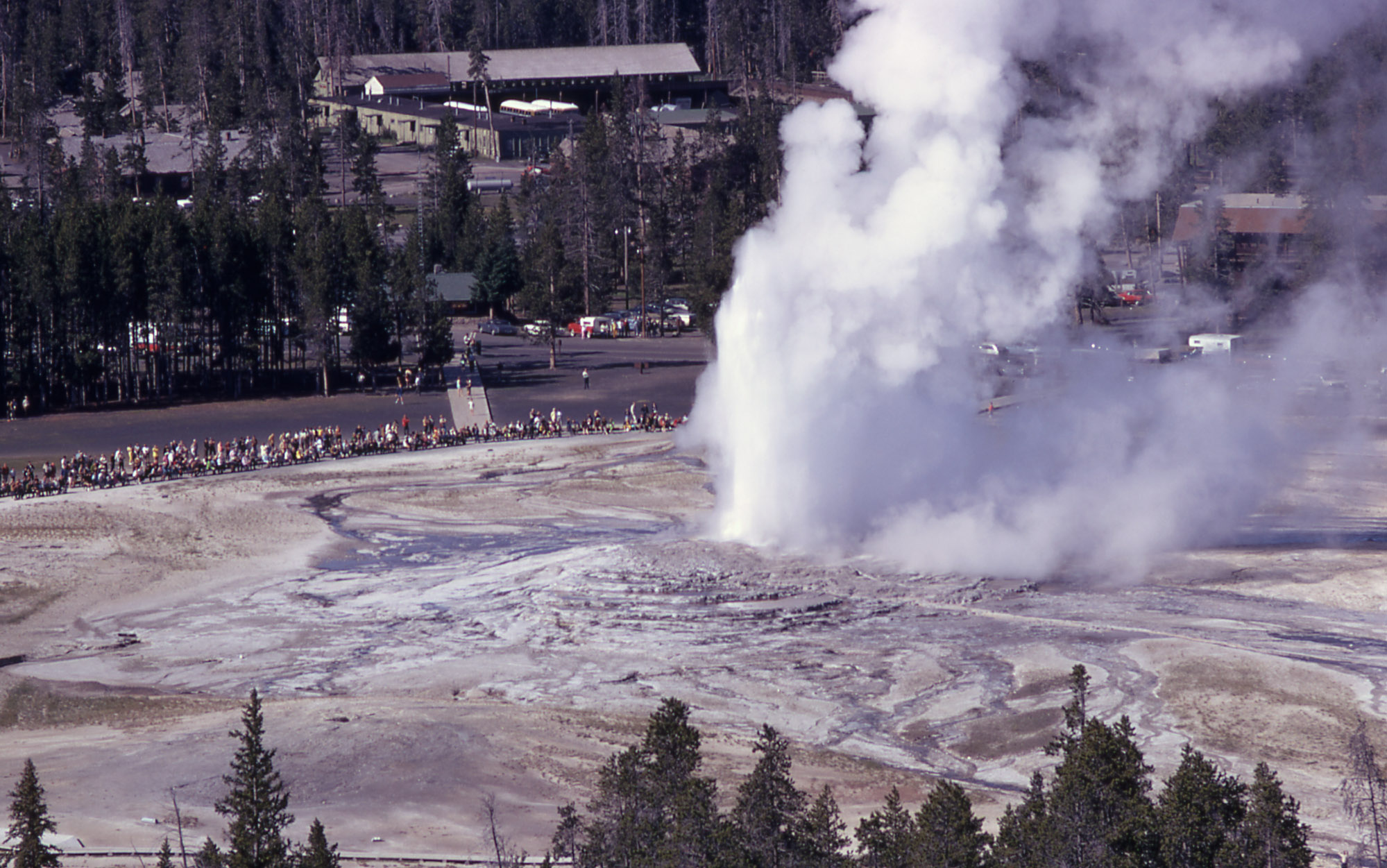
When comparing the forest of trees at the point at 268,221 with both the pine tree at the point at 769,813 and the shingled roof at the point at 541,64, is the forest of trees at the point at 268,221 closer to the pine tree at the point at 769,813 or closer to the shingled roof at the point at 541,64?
the shingled roof at the point at 541,64

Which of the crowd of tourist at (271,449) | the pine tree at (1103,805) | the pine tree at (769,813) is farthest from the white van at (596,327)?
the pine tree at (769,813)

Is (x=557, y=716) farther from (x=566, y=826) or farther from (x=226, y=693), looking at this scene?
(x=566, y=826)

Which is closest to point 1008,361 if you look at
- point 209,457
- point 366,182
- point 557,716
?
point 209,457

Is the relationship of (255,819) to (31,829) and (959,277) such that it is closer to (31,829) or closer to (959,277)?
(31,829)

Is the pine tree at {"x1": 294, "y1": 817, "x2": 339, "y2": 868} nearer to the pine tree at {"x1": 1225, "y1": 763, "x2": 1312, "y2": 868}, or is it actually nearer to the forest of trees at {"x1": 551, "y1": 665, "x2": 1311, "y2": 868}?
the forest of trees at {"x1": 551, "y1": 665, "x2": 1311, "y2": 868}

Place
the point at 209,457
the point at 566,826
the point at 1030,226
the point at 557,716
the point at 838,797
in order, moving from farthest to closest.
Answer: the point at 209,457
the point at 1030,226
the point at 557,716
the point at 838,797
the point at 566,826

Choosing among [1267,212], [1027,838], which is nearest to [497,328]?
[1267,212]

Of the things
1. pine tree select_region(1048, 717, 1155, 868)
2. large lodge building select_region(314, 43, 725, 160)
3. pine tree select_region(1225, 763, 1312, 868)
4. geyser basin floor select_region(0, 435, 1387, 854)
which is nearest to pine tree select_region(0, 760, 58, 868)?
geyser basin floor select_region(0, 435, 1387, 854)
